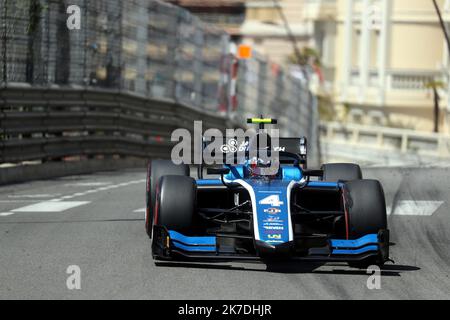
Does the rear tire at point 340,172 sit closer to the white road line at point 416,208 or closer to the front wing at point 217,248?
the front wing at point 217,248

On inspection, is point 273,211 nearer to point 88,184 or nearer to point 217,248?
point 217,248

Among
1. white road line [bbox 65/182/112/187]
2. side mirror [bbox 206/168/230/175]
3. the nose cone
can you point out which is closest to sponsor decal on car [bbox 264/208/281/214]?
the nose cone

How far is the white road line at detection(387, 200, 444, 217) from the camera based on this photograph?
47.3 feet

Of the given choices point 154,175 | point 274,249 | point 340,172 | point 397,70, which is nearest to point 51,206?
point 154,175

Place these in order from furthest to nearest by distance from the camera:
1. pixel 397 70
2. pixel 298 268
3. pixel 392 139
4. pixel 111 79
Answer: pixel 397 70 < pixel 392 139 < pixel 111 79 < pixel 298 268

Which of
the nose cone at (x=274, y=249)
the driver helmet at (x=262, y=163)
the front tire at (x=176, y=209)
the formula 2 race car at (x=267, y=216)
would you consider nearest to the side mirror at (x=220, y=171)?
the formula 2 race car at (x=267, y=216)

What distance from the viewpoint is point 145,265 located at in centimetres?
1016

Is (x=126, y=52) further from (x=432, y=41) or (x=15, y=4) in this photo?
(x=432, y=41)

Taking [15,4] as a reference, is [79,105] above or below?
below

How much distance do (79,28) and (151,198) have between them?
11.8 m

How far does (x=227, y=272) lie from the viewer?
9914mm

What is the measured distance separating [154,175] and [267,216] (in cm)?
195
